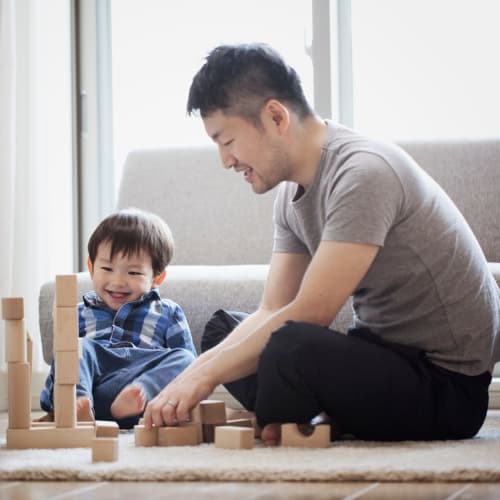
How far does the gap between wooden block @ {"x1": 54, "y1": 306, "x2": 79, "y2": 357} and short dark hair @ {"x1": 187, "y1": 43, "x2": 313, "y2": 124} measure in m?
0.45

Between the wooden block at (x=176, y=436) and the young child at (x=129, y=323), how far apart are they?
0.36m

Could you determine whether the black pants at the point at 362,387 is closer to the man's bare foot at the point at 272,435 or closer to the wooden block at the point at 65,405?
the man's bare foot at the point at 272,435

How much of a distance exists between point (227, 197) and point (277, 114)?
1.49 meters

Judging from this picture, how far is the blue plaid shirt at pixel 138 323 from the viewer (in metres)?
2.29

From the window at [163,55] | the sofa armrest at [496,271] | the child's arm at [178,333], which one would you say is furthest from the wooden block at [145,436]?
the window at [163,55]

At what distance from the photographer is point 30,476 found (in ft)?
4.72

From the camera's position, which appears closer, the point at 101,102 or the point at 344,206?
the point at 344,206

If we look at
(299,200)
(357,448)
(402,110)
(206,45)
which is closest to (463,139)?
(402,110)

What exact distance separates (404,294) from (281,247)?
0.32 metres

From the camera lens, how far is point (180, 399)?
1.70 metres

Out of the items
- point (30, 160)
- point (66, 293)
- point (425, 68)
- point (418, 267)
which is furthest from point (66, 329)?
point (425, 68)

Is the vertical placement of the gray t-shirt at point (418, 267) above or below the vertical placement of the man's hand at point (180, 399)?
above

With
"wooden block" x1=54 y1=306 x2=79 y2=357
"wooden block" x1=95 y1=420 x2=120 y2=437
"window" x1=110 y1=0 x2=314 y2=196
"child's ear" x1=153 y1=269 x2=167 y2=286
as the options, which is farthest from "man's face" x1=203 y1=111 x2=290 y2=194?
"window" x1=110 y1=0 x2=314 y2=196

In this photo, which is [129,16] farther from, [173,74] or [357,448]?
[357,448]
